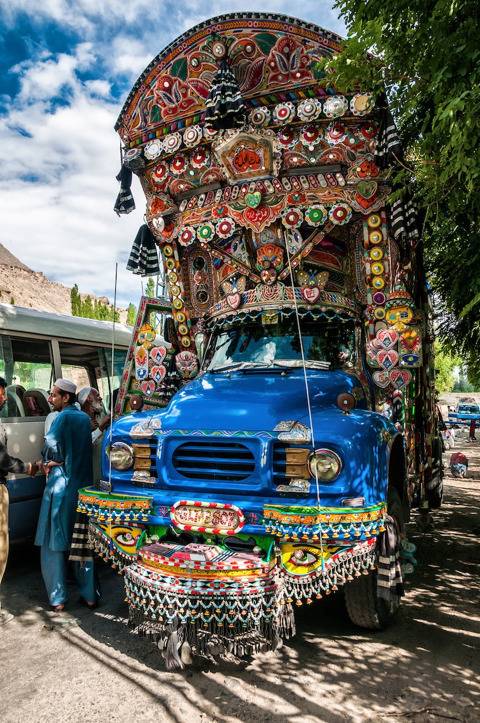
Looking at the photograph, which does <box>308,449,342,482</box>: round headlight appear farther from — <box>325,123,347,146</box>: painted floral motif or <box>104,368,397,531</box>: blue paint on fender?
<box>325,123,347,146</box>: painted floral motif

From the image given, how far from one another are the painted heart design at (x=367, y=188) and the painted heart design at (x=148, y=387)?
126 inches

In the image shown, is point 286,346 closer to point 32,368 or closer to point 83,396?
point 83,396

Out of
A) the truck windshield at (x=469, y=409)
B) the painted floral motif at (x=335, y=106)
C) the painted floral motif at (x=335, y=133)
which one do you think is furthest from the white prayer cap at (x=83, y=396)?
the truck windshield at (x=469, y=409)

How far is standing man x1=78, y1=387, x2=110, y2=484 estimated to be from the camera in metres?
5.43

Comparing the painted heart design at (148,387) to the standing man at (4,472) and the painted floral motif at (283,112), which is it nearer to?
the standing man at (4,472)

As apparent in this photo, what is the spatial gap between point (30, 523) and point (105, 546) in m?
2.03

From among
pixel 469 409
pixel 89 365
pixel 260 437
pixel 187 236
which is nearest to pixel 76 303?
pixel 469 409

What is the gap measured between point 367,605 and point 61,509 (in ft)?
8.48

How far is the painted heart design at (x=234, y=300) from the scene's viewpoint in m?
5.68

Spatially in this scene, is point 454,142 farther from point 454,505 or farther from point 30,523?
point 454,505

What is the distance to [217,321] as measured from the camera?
5777 mm

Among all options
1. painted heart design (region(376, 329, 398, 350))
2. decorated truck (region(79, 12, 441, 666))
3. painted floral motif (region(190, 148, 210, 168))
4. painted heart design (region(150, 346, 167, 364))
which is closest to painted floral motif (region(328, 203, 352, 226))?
decorated truck (region(79, 12, 441, 666))

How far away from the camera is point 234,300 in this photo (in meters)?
5.71

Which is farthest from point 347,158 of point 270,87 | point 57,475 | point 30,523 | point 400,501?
point 30,523
